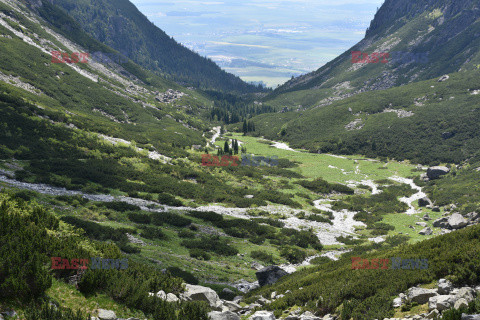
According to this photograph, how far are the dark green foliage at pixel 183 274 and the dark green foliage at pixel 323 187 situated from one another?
52.3 m

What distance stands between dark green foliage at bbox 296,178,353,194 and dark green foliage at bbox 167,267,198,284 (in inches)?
2060

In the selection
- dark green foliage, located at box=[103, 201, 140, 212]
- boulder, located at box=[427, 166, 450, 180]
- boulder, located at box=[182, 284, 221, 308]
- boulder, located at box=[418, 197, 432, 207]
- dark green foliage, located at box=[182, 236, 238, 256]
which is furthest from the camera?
boulder, located at box=[427, 166, 450, 180]

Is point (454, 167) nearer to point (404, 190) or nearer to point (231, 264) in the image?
point (404, 190)

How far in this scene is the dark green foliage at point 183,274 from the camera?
22198 mm

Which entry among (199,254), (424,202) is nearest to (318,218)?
(424,202)

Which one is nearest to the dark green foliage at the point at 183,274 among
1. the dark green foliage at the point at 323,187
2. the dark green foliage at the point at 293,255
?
the dark green foliage at the point at 293,255

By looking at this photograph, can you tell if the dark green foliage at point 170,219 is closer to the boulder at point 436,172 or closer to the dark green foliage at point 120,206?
the dark green foliage at point 120,206

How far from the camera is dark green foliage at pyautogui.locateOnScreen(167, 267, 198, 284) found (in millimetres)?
22198

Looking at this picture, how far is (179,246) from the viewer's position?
28750 millimetres

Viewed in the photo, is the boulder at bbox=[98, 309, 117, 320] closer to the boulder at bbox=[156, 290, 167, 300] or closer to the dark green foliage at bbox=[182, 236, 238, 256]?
the boulder at bbox=[156, 290, 167, 300]

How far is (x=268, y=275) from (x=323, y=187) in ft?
165

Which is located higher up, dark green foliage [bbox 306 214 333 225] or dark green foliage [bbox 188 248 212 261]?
dark green foliage [bbox 188 248 212 261]

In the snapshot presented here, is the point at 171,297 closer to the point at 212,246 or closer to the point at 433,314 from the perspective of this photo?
the point at 433,314

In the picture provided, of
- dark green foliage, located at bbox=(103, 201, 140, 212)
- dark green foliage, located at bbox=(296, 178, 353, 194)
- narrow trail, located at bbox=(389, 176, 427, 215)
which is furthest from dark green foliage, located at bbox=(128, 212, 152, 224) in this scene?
narrow trail, located at bbox=(389, 176, 427, 215)
